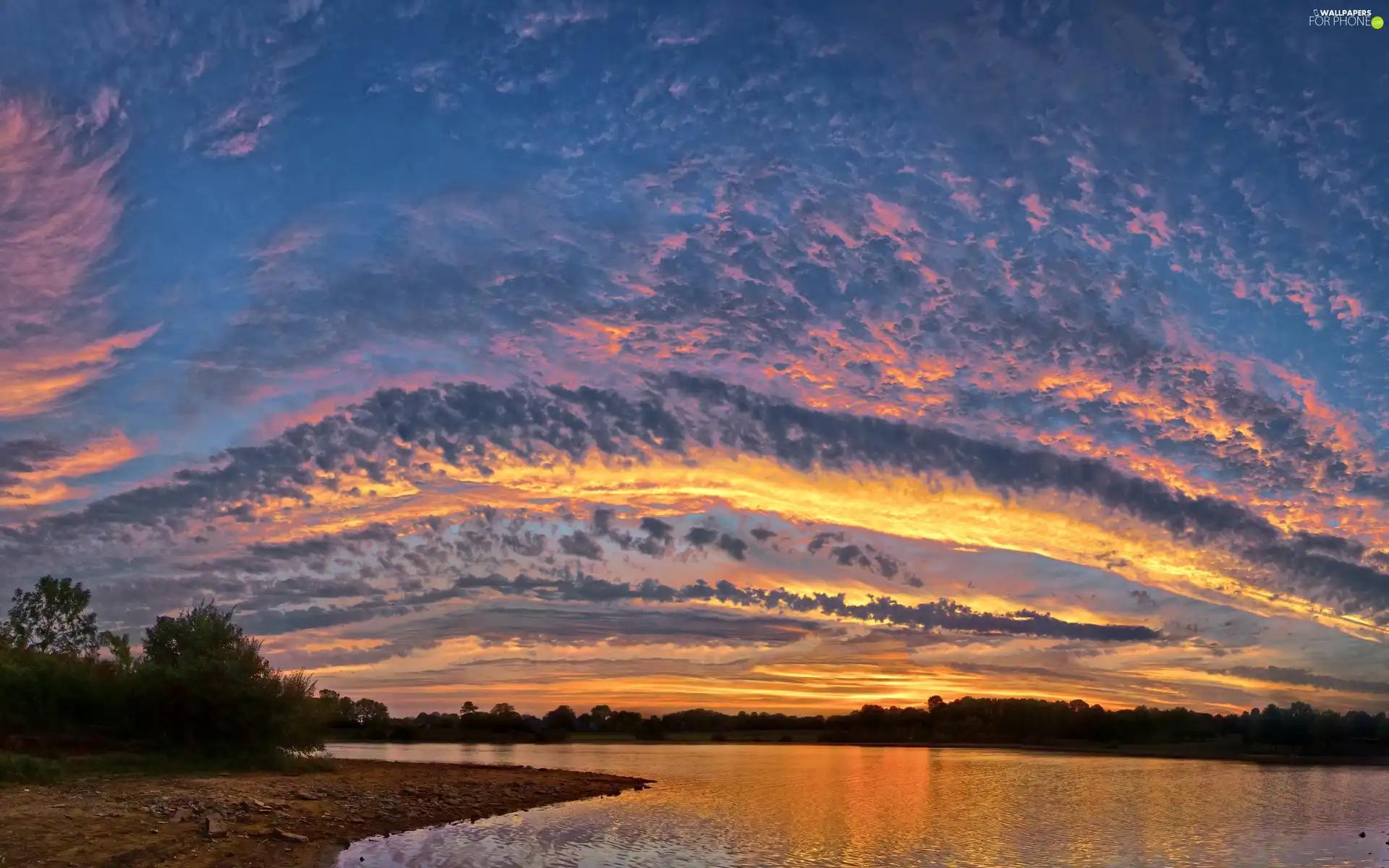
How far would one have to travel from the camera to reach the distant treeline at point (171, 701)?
196 ft

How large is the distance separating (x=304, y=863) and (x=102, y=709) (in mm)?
40054

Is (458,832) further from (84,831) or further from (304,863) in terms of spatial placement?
(84,831)

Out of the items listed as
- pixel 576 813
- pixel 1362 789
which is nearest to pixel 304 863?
pixel 576 813

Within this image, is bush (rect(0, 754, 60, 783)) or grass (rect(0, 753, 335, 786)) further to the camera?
grass (rect(0, 753, 335, 786))

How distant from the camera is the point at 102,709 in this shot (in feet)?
204

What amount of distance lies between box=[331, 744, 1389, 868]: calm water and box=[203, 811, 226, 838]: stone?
482 cm

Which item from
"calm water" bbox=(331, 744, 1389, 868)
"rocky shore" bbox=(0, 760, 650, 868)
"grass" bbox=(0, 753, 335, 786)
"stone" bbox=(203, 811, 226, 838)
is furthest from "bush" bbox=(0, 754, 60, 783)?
"calm water" bbox=(331, 744, 1389, 868)

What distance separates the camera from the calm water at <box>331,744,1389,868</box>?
4075 centimetres

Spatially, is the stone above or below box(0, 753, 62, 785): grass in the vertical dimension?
below

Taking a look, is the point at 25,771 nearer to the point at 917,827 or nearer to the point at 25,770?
the point at 25,770

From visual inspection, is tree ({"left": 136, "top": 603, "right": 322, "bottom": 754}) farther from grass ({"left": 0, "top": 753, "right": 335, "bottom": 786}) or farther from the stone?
the stone

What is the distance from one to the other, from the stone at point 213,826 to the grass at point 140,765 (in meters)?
12.3

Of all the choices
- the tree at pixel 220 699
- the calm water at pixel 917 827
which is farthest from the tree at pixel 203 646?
the calm water at pixel 917 827

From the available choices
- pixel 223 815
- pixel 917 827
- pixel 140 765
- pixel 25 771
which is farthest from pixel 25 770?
pixel 917 827
